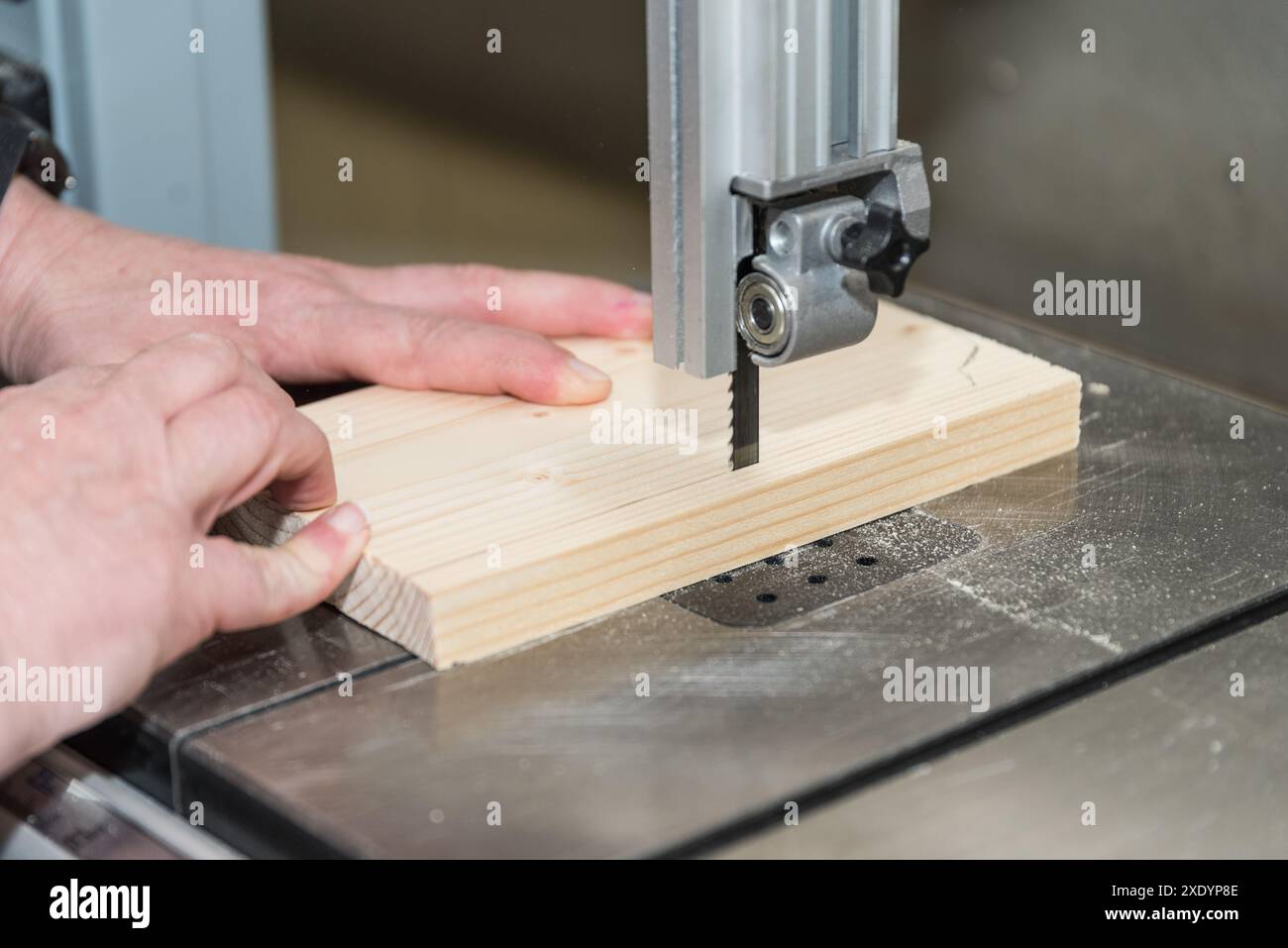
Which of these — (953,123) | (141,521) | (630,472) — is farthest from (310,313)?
(953,123)

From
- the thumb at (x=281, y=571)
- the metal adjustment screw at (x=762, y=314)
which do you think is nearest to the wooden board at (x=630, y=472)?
the thumb at (x=281, y=571)

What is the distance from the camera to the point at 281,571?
3.16 feet

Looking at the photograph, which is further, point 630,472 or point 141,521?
point 630,472

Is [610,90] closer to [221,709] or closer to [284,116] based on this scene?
[284,116]

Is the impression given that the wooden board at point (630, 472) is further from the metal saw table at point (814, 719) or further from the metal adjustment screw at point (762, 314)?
the metal adjustment screw at point (762, 314)

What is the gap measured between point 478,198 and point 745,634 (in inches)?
49.8

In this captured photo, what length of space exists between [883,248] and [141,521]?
17.6 inches

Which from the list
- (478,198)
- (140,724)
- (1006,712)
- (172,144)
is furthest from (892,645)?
(478,198)

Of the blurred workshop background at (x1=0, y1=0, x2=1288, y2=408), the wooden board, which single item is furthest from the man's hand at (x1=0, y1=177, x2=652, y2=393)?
the blurred workshop background at (x1=0, y1=0, x2=1288, y2=408)

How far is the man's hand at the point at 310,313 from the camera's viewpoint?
127 centimetres

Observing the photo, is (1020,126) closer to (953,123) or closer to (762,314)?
(953,123)

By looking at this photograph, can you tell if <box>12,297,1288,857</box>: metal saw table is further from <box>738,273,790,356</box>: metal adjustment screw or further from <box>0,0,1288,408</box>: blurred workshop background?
<box>0,0,1288,408</box>: blurred workshop background

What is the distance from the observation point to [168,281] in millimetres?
1391

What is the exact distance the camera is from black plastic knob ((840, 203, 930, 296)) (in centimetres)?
94
